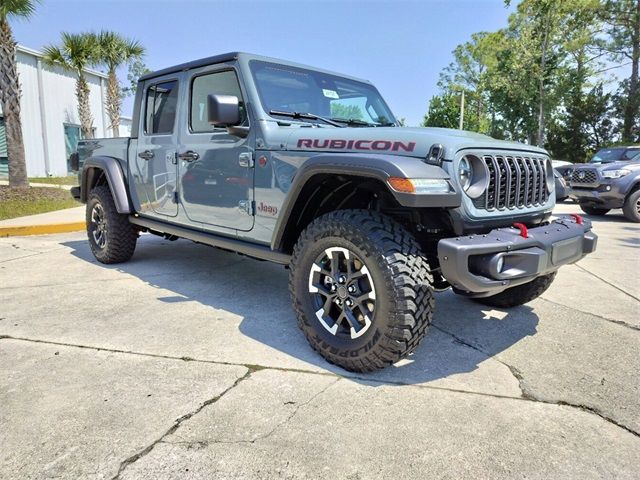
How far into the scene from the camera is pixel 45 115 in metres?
17.8

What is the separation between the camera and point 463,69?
41.2 m

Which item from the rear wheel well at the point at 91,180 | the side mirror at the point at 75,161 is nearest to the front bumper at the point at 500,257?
the rear wheel well at the point at 91,180

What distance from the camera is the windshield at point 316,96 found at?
340cm

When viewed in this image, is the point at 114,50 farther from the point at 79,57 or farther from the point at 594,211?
the point at 594,211

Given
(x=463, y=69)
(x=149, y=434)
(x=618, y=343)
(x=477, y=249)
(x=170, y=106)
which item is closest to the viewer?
(x=149, y=434)

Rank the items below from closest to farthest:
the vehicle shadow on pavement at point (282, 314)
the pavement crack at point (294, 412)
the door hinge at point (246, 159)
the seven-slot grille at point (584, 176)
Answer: the pavement crack at point (294, 412) < the vehicle shadow on pavement at point (282, 314) < the door hinge at point (246, 159) < the seven-slot grille at point (584, 176)

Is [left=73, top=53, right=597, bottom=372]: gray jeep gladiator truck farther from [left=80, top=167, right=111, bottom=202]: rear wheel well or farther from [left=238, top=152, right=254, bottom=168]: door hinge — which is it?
[left=80, top=167, right=111, bottom=202]: rear wheel well

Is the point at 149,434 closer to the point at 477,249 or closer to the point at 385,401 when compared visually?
the point at 385,401

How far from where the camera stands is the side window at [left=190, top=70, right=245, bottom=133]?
11.4 ft

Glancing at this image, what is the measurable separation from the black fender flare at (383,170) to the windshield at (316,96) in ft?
2.66

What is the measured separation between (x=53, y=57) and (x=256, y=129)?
17.2 metres

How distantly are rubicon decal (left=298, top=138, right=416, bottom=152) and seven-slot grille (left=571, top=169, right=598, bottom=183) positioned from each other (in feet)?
28.7

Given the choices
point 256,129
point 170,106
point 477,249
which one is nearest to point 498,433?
point 477,249

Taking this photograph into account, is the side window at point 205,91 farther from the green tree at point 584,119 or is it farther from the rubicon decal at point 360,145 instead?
the green tree at point 584,119
